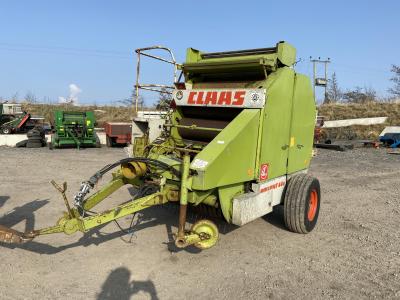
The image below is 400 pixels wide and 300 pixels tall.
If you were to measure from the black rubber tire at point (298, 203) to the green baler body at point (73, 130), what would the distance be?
36.0 feet

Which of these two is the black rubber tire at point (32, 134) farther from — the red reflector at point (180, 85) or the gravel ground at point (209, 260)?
the red reflector at point (180, 85)

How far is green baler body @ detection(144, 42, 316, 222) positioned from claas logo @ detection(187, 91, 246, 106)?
1cm

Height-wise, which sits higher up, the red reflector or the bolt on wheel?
the red reflector

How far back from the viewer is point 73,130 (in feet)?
47.0

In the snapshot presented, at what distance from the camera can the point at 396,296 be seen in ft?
11.2

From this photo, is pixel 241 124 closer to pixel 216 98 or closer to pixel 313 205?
pixel 216 98

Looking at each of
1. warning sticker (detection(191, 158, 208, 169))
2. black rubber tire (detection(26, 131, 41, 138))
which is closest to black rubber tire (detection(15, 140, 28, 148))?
black rubber tire (detection(26, 131, 41, 138))

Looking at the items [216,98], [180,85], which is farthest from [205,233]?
[180,85]

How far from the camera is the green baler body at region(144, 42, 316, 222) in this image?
3.88 m

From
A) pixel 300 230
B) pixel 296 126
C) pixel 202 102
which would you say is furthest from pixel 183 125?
pixel 300 230

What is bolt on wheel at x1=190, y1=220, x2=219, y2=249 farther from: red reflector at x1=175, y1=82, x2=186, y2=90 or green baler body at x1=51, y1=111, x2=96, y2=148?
green baler body at x1=51, y1=111, x2=96, y2=148

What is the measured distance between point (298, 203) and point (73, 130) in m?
11.5

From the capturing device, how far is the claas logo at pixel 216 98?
4422 mm

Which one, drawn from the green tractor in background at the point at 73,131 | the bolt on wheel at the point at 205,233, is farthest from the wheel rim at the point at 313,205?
the green tractor in background at the point at 73,131
